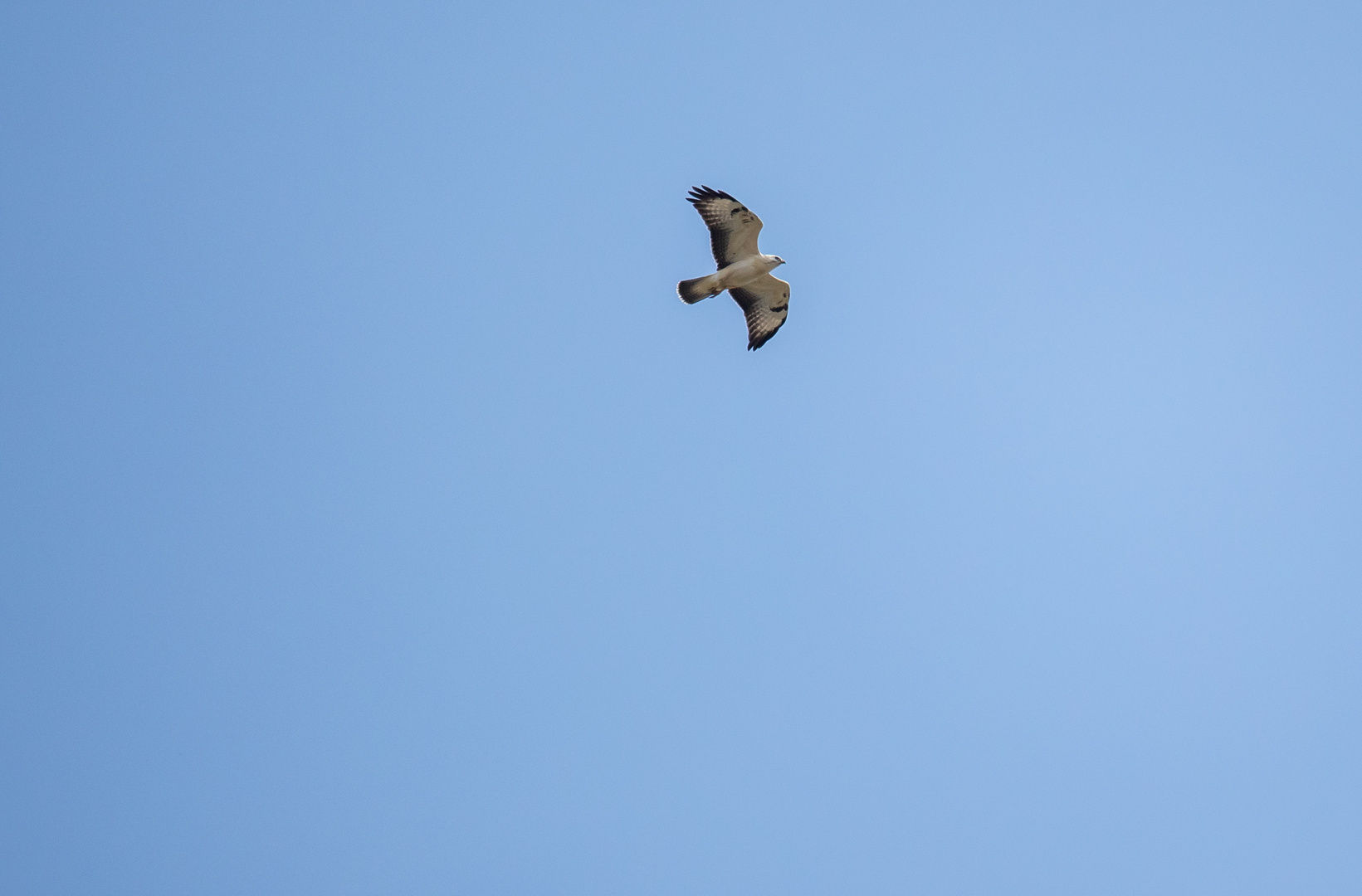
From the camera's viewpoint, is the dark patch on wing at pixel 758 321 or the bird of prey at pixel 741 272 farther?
the dark patch on wing at pixel 758 321

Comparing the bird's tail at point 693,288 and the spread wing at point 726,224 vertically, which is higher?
the spread wing at point 726,224

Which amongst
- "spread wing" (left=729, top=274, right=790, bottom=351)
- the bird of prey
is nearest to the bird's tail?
the bird of prey

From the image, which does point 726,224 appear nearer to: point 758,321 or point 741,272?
point 741,272

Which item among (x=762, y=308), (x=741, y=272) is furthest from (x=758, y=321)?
(x=741, y=272)

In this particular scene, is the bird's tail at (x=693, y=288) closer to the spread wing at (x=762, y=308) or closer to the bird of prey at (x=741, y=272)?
the bird of prey at (x=741, y=272)

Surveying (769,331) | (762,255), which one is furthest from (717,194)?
(769,331)

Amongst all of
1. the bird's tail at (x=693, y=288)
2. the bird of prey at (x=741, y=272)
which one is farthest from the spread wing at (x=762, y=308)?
the bird's tail at (x=693, y=288)

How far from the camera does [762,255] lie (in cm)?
1661

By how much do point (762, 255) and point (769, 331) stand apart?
52.6 inches

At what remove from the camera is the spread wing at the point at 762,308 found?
17.3 meters

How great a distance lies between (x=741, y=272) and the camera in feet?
54.5

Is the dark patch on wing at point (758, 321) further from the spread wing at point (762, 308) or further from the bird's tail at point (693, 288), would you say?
the bird's tail at point (693, 288)

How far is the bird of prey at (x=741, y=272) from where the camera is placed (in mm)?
16156

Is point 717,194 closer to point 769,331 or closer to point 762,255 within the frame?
point 762,255
